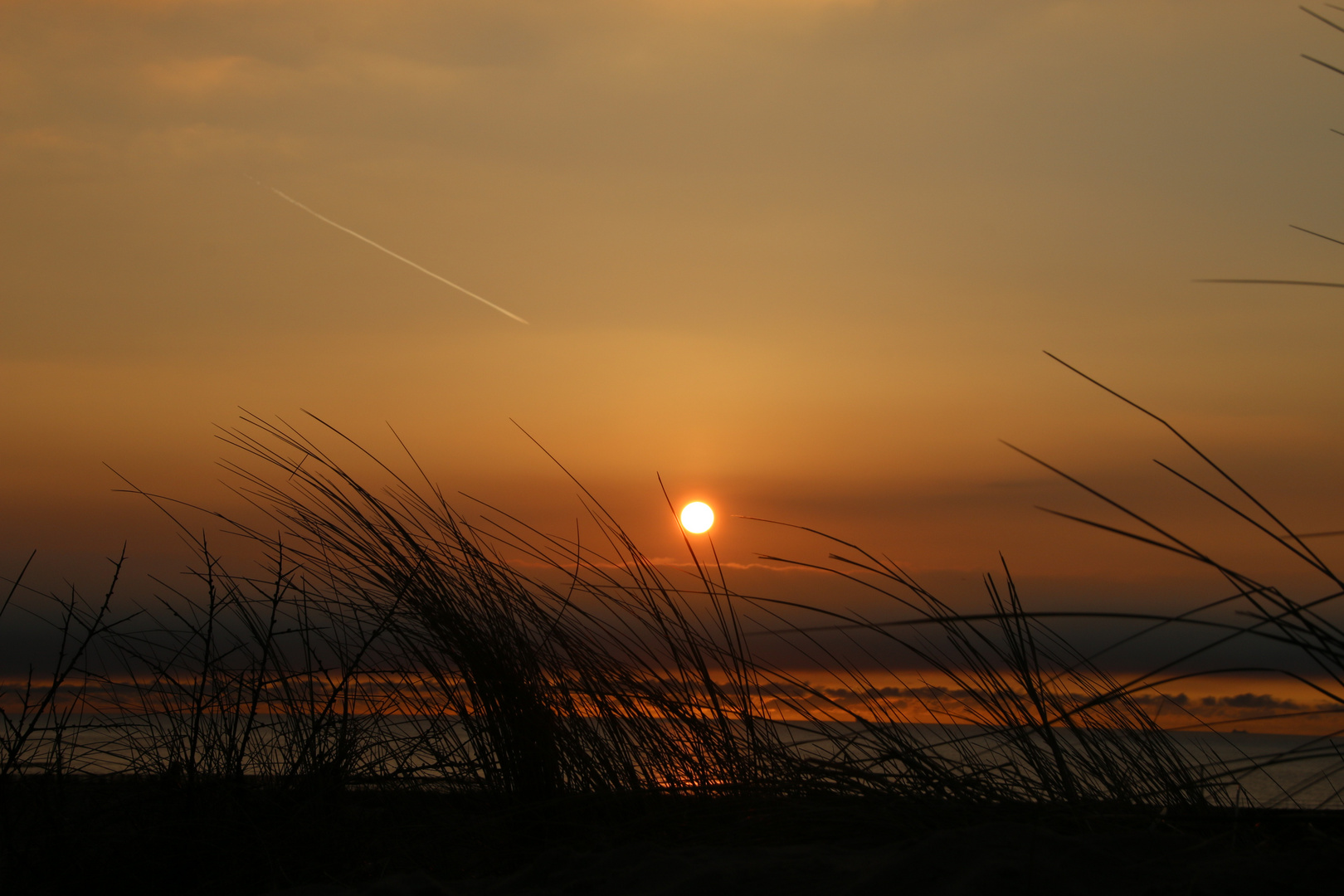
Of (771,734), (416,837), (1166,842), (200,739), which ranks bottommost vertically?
(1166,842)

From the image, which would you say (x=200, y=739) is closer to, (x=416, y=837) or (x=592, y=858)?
(x=416, y=837)

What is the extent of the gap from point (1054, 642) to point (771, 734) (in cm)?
93

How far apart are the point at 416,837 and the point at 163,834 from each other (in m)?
0.71

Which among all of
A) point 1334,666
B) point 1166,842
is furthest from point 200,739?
point 1334,666

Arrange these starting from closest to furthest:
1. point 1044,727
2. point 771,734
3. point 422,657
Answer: point 1044,727
point 771,734
point 422,657

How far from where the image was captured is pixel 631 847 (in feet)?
5.19

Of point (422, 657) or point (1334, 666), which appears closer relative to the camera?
point (1334, 666)

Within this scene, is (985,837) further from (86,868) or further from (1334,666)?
(86,868)

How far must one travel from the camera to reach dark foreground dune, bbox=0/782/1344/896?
1188 millimetres

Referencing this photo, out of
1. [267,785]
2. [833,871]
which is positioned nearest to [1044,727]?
[833,871]

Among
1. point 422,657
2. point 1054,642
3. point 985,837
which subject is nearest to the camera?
point 985,837

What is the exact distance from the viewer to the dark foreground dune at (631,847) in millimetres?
1188

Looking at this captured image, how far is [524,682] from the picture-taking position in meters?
2.22

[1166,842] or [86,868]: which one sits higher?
[86,868]
